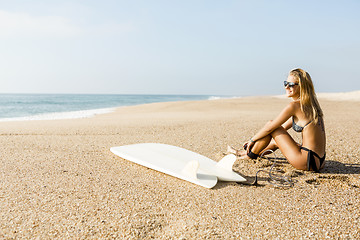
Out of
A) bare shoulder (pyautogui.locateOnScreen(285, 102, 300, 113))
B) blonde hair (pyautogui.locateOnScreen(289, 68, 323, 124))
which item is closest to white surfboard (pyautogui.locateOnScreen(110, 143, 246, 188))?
bare shoulder (pyautogui.locateOnScreen(285, 102, 300, 113))

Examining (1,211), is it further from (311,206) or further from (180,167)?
(311,206)

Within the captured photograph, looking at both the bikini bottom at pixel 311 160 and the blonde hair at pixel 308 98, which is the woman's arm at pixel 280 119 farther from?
the bikini bottom at pixel 311 160

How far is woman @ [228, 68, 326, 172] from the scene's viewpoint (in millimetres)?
3285

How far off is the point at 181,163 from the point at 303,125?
5.02 ft

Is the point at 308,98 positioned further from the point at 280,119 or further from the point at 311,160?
the point at 311,160

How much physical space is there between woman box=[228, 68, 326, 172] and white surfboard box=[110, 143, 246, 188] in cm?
69

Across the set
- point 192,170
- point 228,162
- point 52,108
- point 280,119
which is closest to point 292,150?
point 280,119

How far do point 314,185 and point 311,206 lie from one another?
61 centimetres

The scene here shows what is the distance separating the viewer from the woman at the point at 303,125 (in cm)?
329

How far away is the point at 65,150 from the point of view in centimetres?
450

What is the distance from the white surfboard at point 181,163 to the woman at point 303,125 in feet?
2.27

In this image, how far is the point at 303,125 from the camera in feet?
10.9

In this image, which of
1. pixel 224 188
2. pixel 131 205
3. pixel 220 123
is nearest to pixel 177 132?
pixel 220 123

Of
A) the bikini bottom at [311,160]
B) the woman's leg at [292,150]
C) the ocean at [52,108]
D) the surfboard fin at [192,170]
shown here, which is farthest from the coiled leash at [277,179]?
the ocean at [52,108]
